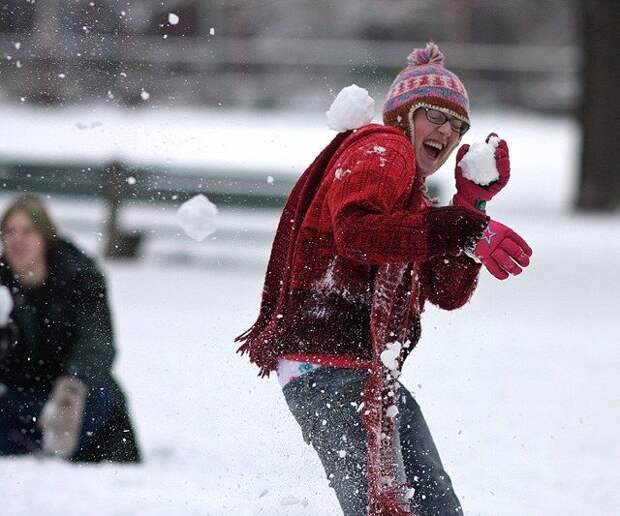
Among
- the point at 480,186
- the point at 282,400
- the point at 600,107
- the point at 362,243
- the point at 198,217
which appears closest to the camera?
the point at 362,243

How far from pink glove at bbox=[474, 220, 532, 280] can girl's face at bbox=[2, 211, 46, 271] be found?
2.35m

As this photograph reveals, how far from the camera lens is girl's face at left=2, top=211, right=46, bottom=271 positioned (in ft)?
15.0

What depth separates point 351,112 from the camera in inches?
116

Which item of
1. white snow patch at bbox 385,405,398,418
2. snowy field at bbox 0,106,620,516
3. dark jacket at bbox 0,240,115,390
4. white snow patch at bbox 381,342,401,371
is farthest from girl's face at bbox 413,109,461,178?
dark jacket at bbox 0,240,115,390

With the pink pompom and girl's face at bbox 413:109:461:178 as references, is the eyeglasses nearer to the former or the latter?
girl's face at bbox 413:109:461:178

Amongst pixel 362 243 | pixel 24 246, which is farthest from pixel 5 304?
pixel 362 243

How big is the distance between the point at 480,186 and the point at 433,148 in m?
0.18

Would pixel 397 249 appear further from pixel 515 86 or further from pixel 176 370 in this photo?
pixel 515 86

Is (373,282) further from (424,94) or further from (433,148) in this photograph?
(424,94)

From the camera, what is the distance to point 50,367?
15.1 feet

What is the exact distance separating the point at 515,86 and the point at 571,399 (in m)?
19.7

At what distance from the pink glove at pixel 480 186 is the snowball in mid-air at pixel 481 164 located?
0.4 inches

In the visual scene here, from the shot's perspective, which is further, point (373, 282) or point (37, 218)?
point (37, 218)

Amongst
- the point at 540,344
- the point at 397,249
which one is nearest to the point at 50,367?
the point at 397,249
